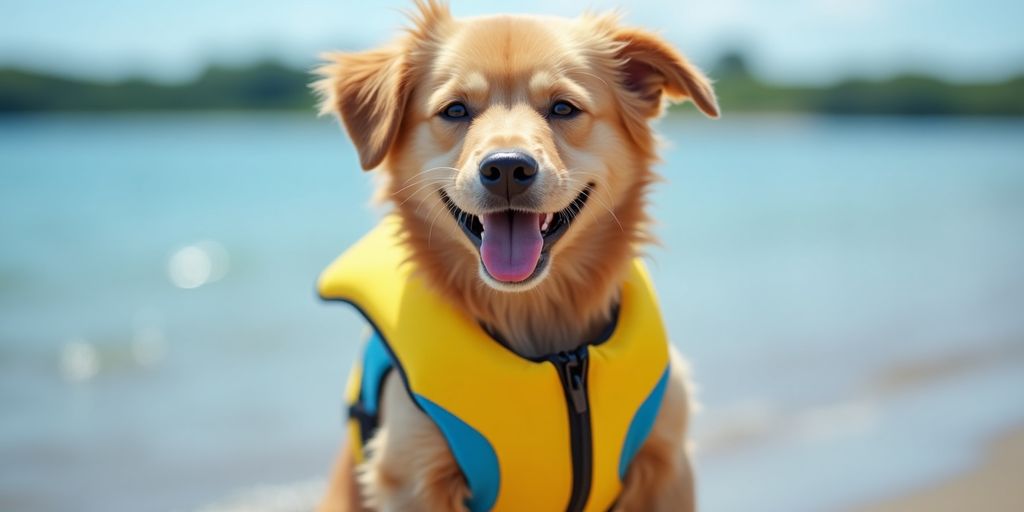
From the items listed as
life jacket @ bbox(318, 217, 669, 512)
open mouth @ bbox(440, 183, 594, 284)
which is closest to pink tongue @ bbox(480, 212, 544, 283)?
open mouth @ bbox(440, 183, 594, 284)

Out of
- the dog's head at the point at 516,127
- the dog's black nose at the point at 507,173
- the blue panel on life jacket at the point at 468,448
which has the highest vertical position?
the dog's head at the point at 516,127

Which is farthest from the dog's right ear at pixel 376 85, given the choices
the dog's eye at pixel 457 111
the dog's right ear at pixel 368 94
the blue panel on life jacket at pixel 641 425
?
the blue panel on life jacket at pixel 641 425

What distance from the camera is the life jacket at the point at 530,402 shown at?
3199mm

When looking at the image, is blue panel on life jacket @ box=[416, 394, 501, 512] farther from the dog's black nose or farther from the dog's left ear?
the dog's left ear

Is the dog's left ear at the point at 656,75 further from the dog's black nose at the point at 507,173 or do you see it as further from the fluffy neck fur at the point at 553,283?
the dog's black nose at the point at 507,173

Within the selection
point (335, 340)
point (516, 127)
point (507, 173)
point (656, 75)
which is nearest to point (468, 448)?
point (507, 173)

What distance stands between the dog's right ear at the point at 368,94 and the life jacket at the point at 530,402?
0.59m

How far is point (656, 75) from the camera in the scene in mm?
3660

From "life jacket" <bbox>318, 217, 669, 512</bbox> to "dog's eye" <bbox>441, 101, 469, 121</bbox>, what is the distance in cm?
63

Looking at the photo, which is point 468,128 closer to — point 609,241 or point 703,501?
point 609,241

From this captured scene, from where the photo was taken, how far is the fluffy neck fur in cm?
345

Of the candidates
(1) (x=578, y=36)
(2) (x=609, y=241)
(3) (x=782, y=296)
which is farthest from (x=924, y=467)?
(3) (x=782, y=296)

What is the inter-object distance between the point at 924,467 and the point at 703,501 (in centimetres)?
126

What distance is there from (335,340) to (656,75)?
476 centimetres
